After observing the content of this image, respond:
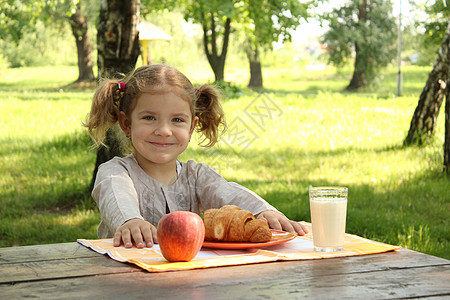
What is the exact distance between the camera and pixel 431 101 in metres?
7.85

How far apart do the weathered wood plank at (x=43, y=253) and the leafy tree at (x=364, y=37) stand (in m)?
25.3

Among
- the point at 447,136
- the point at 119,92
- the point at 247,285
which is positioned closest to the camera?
the point at 247,285

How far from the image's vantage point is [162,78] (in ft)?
8.51

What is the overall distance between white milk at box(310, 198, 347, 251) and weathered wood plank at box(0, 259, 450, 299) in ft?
0.78

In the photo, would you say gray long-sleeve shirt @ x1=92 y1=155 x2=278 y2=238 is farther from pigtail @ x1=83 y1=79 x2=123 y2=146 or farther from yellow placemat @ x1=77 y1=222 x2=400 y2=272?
yellow placemat @ x1=77 y1=222 x2=400 y2=272

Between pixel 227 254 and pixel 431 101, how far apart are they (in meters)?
6.76

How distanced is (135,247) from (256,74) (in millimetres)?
28255

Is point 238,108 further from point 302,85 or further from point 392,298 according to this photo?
point 302,85

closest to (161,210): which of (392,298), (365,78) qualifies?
(392,298)

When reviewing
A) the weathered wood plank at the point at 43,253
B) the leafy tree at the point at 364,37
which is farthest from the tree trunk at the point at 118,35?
the leafy tree at the point at 364,37

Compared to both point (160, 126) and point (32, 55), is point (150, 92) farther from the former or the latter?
point (32, 55)

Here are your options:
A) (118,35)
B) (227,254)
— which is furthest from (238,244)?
(118,35)

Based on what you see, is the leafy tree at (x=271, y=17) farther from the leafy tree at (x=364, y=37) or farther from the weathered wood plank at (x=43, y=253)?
the weathered wood plank at (x=43, y=253)

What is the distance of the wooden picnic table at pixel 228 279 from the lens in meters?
1.32
